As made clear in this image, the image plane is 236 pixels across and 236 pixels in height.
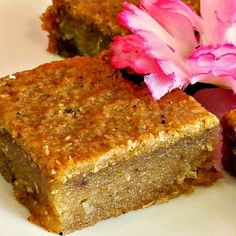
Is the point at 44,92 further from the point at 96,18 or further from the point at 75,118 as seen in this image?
the point at 96,18

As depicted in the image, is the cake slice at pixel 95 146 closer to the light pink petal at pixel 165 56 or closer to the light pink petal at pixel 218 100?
the light pink petal at pixel 165 56

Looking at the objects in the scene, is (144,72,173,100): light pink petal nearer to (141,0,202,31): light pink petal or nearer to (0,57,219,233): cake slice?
(0,57,219,233): cake slice

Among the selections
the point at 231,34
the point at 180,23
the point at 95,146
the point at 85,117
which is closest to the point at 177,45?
the point at 180,23

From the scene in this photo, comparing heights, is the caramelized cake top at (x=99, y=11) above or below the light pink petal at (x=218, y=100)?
above

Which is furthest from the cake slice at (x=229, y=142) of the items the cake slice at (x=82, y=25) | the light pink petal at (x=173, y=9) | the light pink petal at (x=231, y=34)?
the cake slice at (x=82, y=25)

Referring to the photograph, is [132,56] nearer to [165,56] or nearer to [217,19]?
[165,56]

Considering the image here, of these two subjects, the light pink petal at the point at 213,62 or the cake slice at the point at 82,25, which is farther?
the cake slice at the point at 82,25

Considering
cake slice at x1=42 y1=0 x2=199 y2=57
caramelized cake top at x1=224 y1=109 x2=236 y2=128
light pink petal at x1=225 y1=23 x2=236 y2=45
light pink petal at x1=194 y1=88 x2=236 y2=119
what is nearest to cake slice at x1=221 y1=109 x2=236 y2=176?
caramelized cake top at x1=224 y1=109 x2=236 y2=128
